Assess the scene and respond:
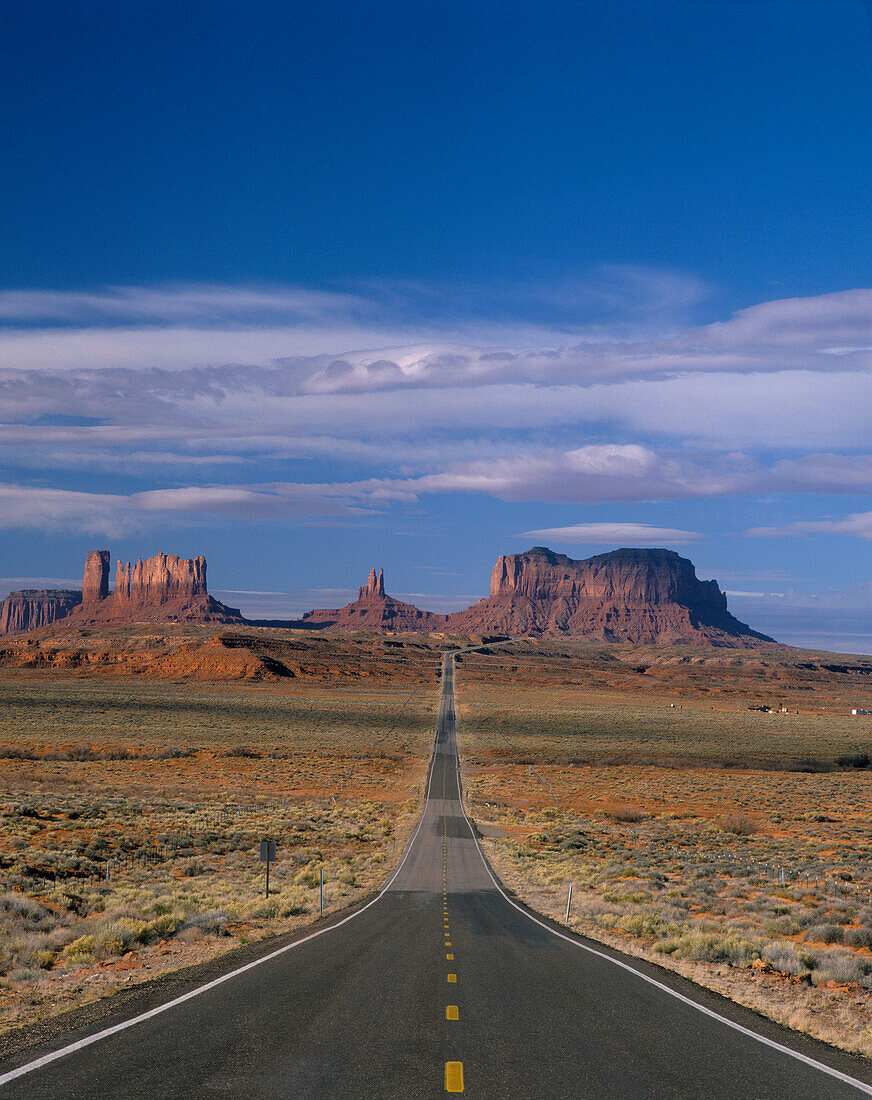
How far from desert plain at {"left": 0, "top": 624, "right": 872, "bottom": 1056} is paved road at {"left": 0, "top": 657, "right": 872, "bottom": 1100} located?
5.44 ft

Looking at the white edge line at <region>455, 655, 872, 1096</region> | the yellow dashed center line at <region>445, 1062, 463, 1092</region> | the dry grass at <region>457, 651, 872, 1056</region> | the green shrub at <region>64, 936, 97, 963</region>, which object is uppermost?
the yellow dashed center line at <region>445, 1062, 463, 1092</region>

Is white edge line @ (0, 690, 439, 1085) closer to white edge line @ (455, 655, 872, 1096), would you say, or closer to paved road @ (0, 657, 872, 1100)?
paved road @ (0, 657, 872, 1100)

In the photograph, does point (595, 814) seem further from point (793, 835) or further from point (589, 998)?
point (589, 998)

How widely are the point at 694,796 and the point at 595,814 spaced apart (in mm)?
8250

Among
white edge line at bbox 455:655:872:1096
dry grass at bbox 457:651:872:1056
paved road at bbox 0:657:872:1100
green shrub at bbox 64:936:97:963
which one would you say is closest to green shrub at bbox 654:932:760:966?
dry grass at bbox 457:651:872:1056

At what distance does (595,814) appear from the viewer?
41094mm

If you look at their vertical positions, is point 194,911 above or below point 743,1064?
below

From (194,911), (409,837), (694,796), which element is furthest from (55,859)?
(694,796)

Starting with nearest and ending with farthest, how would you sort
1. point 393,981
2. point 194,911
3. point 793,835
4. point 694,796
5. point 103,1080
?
point 103,1080, point 393,981, point 194,911, point 793,835, point 694,796

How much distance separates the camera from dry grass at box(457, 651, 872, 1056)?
13633 millimetres

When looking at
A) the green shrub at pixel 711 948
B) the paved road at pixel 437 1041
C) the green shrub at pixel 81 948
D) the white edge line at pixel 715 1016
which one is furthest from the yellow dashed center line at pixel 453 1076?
the green shrub at pixel 81 948

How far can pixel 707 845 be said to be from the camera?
3156 centimetres

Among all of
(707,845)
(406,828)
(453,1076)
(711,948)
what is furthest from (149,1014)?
(406,828)

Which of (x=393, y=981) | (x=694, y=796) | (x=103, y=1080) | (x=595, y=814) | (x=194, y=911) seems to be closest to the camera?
(x=103, y=1080)
